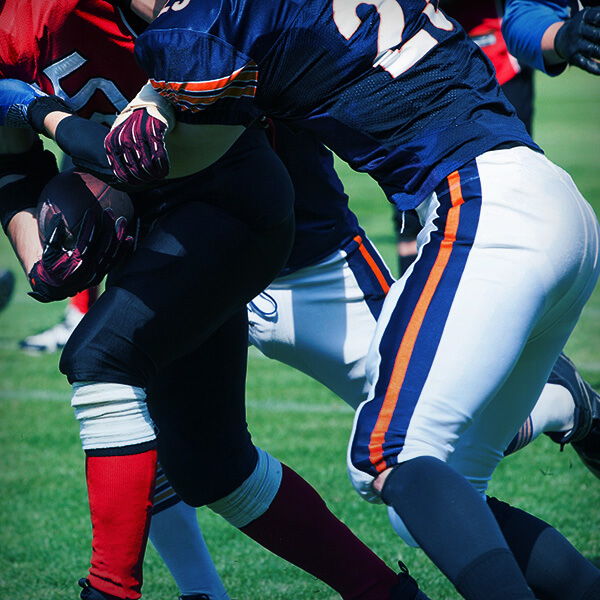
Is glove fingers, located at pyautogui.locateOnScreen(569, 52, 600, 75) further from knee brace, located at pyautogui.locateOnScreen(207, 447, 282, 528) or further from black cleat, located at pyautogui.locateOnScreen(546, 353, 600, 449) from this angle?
knee brace, located at pyautogui.locateOnScreen(207, 447, 282, 528)

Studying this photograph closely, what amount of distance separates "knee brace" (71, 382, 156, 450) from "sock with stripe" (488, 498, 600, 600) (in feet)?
2.63

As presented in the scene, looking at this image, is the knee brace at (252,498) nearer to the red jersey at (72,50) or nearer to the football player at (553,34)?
the red jersey at (72,50)

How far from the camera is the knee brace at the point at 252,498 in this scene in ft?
7.27

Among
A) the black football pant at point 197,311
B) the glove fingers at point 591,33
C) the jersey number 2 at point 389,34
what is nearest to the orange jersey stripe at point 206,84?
the jersey number 2 at point 389,34

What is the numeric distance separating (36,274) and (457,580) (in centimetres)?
107

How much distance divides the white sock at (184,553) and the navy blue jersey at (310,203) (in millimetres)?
685

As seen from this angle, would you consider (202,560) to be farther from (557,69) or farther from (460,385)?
(557,69)

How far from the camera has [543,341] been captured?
73.6 inches

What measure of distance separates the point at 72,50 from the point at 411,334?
97 centimetres

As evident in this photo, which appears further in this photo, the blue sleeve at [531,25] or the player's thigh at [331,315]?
the blue sleeve at [531,25]

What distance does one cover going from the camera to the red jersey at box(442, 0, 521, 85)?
3.89 metres

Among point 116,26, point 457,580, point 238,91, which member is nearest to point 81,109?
point 116,26

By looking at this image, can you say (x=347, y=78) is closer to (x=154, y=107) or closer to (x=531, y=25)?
(x=154, y=107)

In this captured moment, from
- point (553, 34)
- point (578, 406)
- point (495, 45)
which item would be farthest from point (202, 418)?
point (495, 45)
